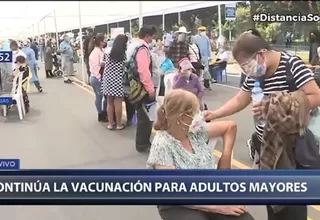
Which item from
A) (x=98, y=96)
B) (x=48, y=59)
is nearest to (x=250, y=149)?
(x=98, y=96)

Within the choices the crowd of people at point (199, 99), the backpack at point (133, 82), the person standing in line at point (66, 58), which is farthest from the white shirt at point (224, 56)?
the person standing in line at point (66, 58)

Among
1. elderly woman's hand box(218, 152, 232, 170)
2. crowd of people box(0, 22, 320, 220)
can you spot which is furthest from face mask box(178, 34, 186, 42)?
elderly woman's hand box(218, 152, 232, 170)

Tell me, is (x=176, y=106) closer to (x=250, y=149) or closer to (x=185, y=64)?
(x=185, y=64)

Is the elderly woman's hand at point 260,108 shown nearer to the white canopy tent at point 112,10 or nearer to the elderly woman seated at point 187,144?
the elderly woman seated at point 187,144

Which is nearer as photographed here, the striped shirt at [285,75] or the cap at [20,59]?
the striped shirt at [285,75]

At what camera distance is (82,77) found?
2762mm

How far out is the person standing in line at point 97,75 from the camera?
2.64m

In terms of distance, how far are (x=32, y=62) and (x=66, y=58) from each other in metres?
0.19

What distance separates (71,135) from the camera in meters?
2.64

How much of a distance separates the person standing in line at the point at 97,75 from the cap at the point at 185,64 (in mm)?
392

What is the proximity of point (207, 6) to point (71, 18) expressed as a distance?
0.61 meters

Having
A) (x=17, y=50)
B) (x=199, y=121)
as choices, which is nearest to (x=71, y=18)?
(x=17, y=50)

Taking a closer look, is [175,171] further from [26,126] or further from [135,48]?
[26,126]

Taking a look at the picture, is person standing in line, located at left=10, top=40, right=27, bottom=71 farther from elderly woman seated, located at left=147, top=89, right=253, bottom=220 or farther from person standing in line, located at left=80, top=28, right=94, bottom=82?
elderly woman seated, located at left=147, top=89, right=253, bottom=220
